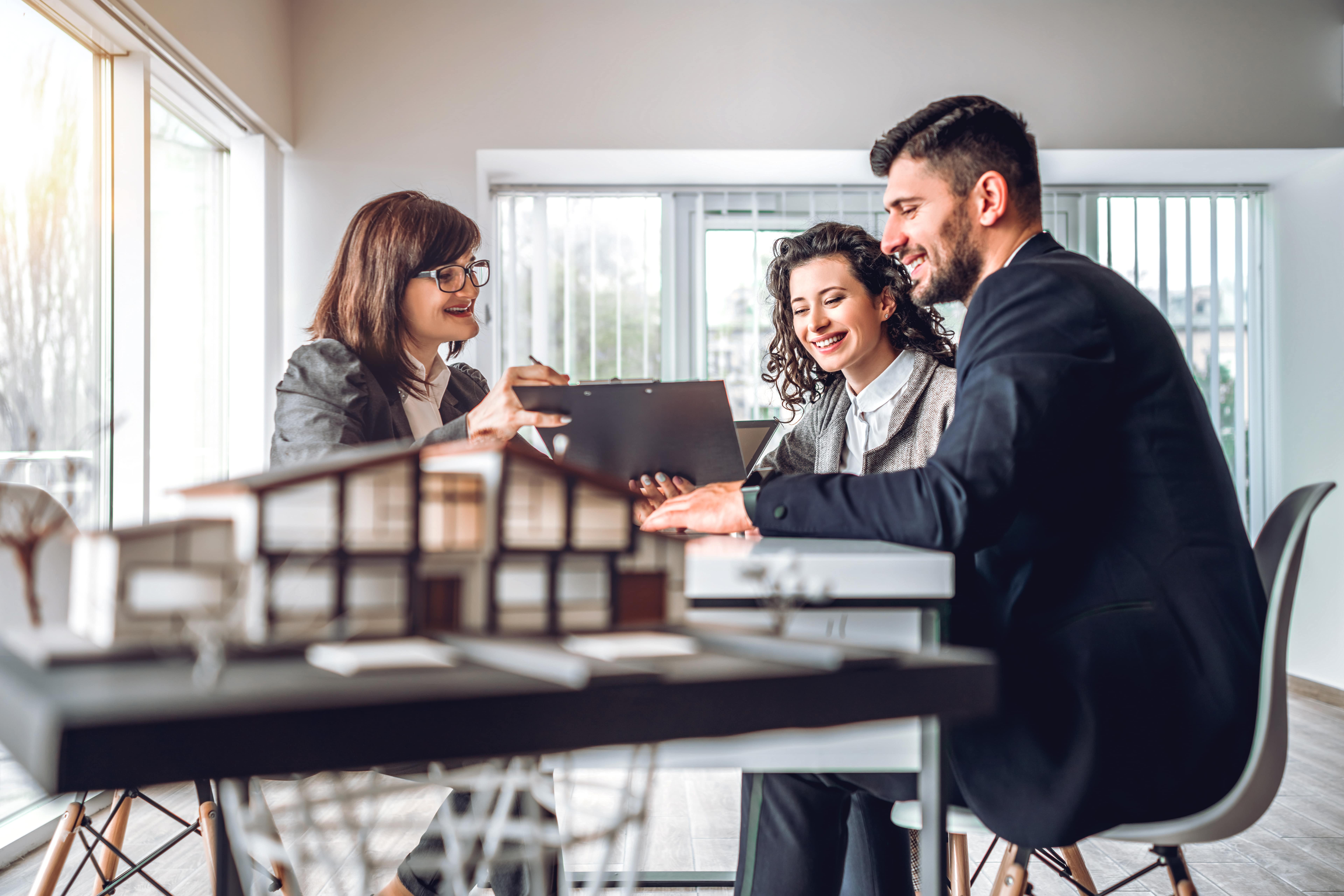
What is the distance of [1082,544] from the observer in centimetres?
102

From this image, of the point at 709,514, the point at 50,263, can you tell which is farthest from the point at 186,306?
the point at 709,514

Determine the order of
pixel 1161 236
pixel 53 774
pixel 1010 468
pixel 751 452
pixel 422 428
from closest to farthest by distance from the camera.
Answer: pixel 53 774
pixel 1010 468
pixel 751 452
pixel 422 428
pixel 1161 236

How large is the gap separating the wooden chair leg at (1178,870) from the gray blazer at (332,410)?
1.14 metres

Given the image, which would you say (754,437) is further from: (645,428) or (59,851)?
(59,851)

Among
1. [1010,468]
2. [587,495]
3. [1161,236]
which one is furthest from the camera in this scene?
[1161,236]

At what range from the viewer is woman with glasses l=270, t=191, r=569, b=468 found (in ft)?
5.19

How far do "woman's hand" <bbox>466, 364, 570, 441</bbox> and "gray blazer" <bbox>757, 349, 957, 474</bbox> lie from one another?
1.96 ft

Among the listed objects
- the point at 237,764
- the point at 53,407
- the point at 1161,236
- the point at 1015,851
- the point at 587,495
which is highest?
the point at 1161,236

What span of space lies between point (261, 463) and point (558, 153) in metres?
Result: 1.57

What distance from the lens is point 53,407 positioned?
7.02 ft

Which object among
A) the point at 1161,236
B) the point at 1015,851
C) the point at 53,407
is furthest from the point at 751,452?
the point at 1161,236

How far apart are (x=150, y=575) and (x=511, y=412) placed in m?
0.86

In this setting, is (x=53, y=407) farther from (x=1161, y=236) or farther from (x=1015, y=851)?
(x=1161, y=236)

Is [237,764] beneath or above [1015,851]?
above
